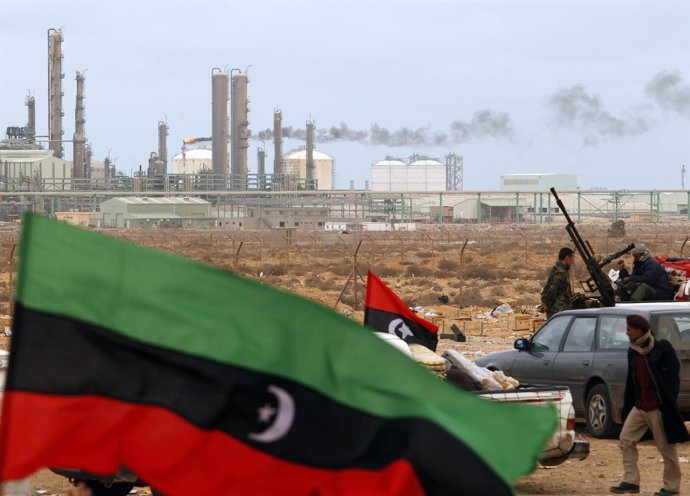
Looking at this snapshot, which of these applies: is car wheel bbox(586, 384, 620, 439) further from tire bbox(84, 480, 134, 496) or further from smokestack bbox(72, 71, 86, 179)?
smokestack bbox(72, 71, 86, 179)

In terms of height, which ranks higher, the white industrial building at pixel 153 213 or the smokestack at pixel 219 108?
the smokestack at pixel 219 108

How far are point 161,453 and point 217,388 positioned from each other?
10.6 inches

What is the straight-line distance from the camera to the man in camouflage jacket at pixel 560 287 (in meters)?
15.4

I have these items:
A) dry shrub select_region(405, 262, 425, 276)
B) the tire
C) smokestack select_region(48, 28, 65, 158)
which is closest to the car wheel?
the tire

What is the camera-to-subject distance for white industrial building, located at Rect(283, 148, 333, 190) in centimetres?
13238

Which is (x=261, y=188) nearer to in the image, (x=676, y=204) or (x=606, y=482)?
(x=676, y=204)

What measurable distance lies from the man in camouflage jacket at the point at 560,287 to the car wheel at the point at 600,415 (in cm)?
267

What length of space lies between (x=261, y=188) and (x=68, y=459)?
11445 cm

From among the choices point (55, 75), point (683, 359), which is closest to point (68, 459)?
point (683, 359)

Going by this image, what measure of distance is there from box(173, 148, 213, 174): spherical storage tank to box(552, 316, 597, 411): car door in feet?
416

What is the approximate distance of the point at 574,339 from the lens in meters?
13.4

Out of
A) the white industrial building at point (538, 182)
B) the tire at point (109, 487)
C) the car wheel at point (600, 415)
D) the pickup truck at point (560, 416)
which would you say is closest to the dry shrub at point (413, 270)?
the car wheel at point (600, 415)

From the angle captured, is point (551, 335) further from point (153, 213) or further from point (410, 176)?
point (410, 176)

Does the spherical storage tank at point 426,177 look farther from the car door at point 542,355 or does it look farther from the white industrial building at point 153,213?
the car door at point 542,355
